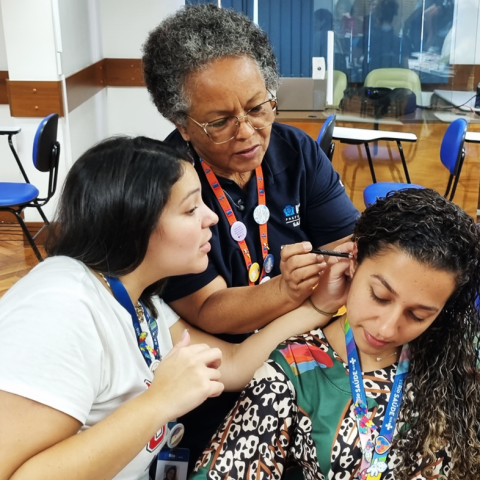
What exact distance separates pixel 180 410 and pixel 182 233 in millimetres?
341

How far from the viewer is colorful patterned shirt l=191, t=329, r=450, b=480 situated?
3.92ft

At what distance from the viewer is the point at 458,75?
5.20m

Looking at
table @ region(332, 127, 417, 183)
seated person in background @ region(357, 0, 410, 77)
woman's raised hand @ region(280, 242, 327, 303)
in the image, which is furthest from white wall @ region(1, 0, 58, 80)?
woman's raised hand @ region(280, 242, 327, 303)

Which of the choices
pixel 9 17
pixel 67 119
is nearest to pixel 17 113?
pixel 67 119

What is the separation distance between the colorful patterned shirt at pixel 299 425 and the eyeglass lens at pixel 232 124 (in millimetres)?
512

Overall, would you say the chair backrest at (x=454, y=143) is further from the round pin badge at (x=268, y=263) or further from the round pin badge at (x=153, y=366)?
the round pin badge at (x=153, y=366)

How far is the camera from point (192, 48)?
4.35ft

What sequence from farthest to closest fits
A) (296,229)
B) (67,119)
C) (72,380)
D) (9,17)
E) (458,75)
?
1. (458,75)
2. (67,119)
3. (9,17)
4. (296,229)
5. (72,380)

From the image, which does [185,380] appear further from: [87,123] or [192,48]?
[87,123]

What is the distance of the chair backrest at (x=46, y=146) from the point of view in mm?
3689

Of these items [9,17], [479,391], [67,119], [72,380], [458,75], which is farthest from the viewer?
[458,75]

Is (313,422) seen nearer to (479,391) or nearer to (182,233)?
(479,391)

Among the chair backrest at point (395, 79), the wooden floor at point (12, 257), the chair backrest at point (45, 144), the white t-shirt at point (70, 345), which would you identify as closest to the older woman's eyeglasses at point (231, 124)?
the white t-shirt at point (70, 345)

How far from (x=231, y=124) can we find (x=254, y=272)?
0.38 m
